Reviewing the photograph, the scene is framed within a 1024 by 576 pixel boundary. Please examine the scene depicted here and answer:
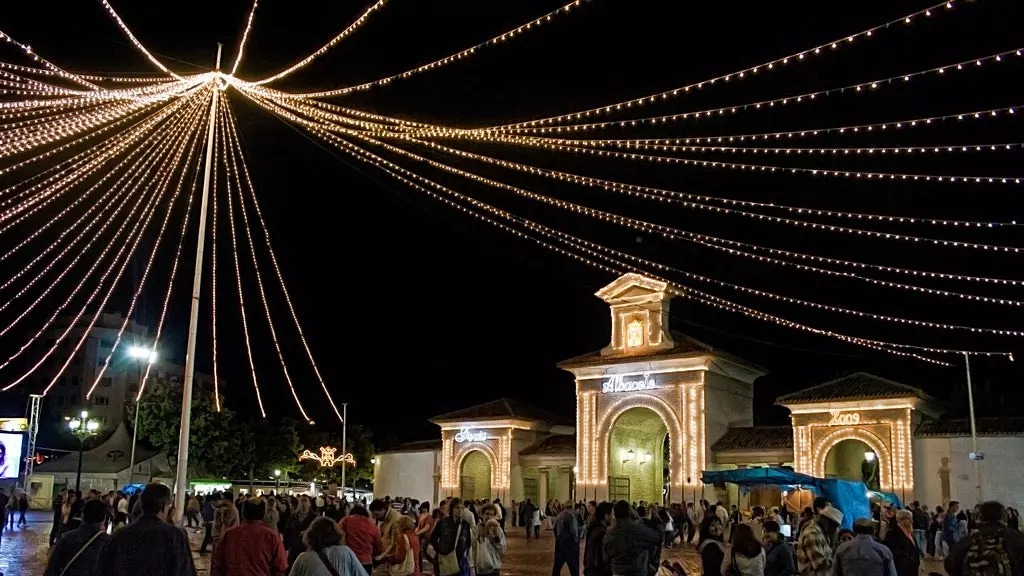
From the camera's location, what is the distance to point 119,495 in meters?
22.7

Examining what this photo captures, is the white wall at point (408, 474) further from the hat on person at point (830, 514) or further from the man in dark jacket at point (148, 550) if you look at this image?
the man in dark jacket at point (148, 550)

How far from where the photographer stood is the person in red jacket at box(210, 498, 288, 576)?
283 inches

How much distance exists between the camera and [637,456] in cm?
4106

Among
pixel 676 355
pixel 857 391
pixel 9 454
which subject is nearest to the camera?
pixel 9 454

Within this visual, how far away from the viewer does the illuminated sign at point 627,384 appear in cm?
3778

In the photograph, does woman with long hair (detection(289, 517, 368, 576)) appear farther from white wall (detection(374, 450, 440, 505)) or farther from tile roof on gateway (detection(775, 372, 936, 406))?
white wall (detection(374, 450, 440, 505))

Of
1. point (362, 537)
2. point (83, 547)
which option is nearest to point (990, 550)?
point (362, 537)

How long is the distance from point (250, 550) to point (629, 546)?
3582 mm

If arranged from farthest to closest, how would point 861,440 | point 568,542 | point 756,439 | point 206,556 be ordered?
point 756,439 → point 861,440 → point 206,556 → point 568,542

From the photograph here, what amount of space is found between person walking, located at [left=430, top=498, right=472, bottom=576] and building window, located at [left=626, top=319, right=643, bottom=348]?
27845 millimetres

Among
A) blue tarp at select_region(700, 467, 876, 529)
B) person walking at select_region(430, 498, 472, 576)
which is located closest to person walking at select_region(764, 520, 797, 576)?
person walking at select_region(430, 498, 472, 576)

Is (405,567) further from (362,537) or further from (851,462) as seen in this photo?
(851,462)

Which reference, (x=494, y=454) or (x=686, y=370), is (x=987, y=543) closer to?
(x=686, y=370)

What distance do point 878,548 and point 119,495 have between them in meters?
19.7
